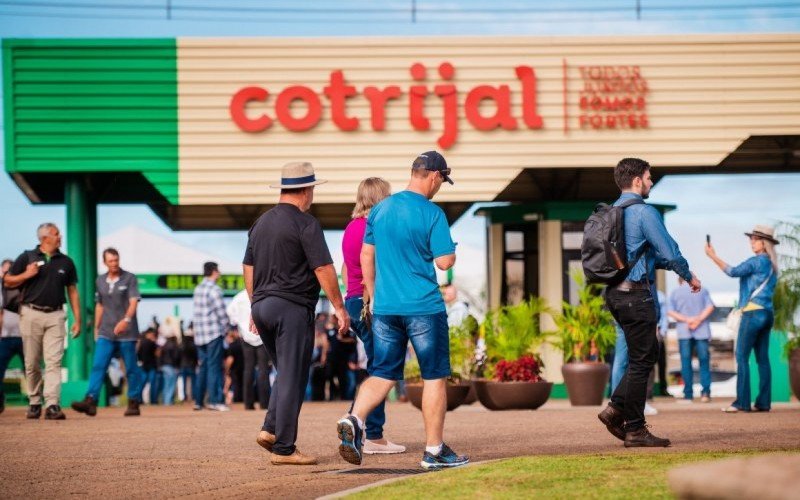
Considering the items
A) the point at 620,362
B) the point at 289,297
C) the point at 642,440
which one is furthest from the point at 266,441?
the point at 620,362

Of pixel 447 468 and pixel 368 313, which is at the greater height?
pixel 368 313

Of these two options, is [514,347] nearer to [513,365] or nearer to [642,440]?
[513,365]

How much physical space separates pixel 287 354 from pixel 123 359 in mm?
7527

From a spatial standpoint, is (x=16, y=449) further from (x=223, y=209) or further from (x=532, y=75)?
(x=223, y=209)

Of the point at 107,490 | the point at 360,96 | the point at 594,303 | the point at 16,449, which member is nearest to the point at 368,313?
the point at 107,490

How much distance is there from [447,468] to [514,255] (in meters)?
14.1

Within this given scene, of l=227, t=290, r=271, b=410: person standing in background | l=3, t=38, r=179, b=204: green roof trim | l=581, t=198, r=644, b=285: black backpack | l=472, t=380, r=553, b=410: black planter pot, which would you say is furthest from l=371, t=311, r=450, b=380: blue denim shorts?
l=3, t=38, r=179, b=204: green roof trim

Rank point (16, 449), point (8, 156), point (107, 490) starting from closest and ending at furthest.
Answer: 1. point (107, 490)
2. point (16, 449)
3. point (8, 156)

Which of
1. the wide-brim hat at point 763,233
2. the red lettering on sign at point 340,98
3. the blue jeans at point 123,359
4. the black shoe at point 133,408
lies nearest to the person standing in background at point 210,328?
the blue jeans at point 123,359

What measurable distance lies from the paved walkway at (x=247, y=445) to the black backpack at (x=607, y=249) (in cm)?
122

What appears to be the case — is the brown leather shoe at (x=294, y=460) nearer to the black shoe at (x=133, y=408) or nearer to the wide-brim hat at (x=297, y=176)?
the wide-brim hat at (x=297, y=176)

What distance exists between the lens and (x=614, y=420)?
891cm

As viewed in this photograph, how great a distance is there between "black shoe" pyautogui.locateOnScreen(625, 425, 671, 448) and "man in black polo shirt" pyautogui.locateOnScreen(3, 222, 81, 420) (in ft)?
23.7

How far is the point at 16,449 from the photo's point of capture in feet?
31.8
